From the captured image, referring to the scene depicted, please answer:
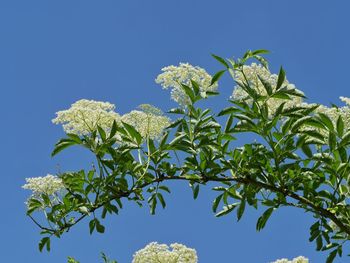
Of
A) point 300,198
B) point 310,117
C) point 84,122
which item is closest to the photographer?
point 310,117

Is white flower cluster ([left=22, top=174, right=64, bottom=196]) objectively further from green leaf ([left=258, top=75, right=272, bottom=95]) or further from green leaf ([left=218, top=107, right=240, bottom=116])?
green leaf ([left=258, top=75, right=272, bottom=95])

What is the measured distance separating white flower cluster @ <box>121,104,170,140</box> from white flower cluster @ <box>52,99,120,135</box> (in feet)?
0.31

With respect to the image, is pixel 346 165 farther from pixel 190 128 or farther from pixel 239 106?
pixel 190 128

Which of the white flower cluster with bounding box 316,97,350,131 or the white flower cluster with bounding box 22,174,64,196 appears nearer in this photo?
the white flower cluster with bounding box 316,97,350,131

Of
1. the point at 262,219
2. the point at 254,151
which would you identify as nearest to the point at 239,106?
the point at 254,151

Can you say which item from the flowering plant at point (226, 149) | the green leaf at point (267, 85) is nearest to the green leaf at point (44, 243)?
the flowering plant at point (226, 149)

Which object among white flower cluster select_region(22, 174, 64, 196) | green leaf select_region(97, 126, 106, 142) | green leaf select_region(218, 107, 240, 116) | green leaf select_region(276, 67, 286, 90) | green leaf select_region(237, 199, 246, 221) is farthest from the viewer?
white flower cluster select_region(22, 174, 64, 196)

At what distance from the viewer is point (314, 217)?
359cm

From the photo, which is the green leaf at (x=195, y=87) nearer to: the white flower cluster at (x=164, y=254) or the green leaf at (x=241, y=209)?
the green leaf at (x=241, y=209)

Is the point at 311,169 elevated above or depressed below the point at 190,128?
below

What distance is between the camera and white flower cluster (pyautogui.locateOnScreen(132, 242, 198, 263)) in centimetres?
504

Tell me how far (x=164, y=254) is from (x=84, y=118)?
196cm

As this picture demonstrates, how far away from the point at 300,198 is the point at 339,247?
1.84 ft

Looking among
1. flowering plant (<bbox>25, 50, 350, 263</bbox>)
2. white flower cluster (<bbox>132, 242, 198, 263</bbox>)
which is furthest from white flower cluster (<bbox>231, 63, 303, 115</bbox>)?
white flower cluster (<bbox>132, 242, 198, 263</bbox>)
